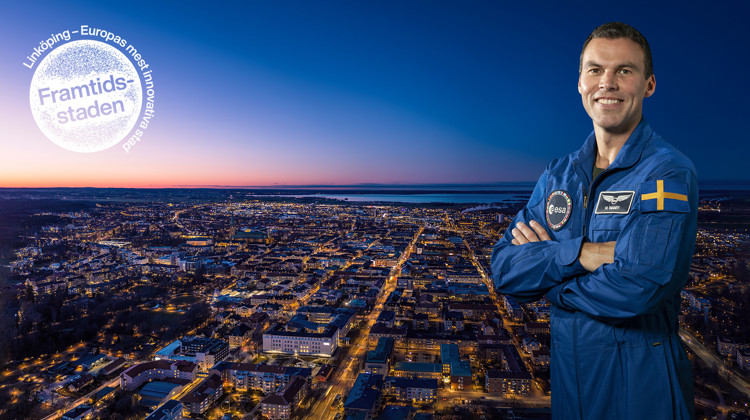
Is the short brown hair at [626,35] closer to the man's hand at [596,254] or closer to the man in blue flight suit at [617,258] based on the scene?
the man in blue flight suit at [617,258]

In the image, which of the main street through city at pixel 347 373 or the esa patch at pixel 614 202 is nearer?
the esa patch at pixel 614 202

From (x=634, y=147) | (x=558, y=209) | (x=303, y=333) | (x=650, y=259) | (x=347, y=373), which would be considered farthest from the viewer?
(x=303, y=333)

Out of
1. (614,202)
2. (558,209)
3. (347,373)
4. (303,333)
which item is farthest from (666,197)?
(303,333)

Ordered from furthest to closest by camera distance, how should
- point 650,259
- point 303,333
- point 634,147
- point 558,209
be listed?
point 303,333, point 558,209, point 634,147, point 650,259

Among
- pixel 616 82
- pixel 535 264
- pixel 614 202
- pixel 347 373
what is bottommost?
pixel 347 373

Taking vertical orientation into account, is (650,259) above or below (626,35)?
below

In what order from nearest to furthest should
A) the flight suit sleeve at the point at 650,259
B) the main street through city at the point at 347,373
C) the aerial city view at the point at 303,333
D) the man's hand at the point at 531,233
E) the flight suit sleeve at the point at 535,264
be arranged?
the flight suit sleeve at the point at 650,259, the flight suit sleeve at the point at 535,264, the man's hand at the point at 531,233, the main street through city at the point at 347,373, the aerial city view at the point at 303,333

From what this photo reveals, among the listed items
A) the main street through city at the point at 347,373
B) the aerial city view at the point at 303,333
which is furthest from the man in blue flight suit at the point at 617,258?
the main street through city at the point at 347,373

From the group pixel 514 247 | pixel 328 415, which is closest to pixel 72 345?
pixel 328 415

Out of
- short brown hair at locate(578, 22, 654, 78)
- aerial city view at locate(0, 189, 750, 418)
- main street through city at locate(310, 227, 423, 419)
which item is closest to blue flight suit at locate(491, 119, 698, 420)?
short brown hair at locate(578, 22, 654, 78)

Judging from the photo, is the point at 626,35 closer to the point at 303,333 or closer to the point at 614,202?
the point at 614,202
